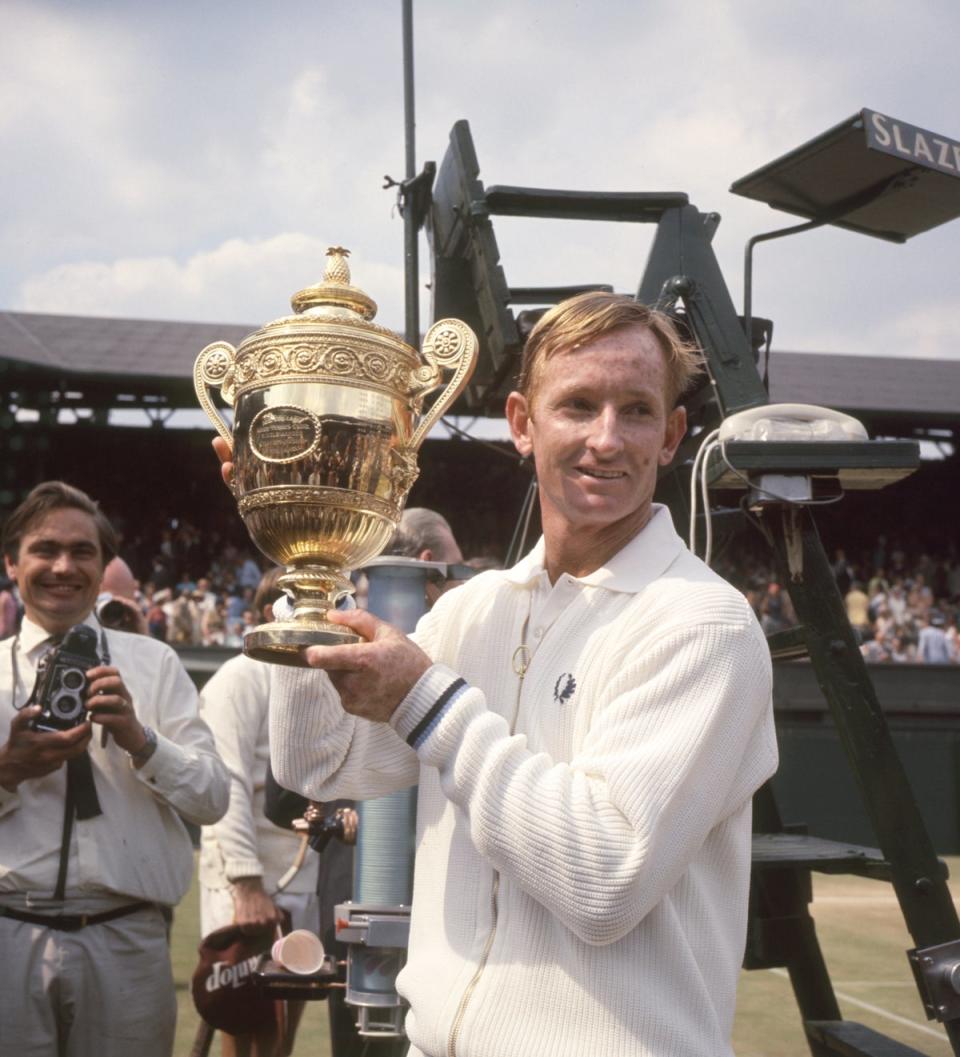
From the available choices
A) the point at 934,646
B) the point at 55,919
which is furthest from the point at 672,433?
the point at 934,646

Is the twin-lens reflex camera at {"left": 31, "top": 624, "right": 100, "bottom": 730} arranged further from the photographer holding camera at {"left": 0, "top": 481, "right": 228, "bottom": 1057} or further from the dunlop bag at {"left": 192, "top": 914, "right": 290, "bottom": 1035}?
the dunlop bag at {"left": 192, "top": 914, "right": 290, "bottom": 1035}

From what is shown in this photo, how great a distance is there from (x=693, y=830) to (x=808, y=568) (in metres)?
1.43

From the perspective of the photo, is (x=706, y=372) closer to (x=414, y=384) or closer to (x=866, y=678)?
(x=866, y=678)

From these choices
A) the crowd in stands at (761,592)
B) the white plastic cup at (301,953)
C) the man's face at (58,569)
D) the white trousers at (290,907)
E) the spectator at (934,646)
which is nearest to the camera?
the white plastic cup at (301,953)

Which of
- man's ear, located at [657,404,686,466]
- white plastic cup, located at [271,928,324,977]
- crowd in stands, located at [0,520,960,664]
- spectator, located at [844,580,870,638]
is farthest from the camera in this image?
spectator, located at [844,580,870,638]

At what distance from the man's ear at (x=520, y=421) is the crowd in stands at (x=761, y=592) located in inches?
402

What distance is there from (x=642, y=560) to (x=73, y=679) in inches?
62.5

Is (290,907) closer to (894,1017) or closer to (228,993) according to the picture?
A: (228,993)

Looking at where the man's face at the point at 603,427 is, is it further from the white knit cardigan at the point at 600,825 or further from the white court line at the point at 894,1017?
the white court line at the point at 894,1017

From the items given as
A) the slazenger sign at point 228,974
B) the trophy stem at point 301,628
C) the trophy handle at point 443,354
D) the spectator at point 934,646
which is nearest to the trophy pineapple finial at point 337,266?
the trophy handle at point 443,354

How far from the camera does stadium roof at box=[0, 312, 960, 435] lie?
16734 mm

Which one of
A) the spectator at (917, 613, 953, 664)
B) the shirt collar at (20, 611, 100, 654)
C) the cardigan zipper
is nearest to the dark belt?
the shirt collar at (20, 611, 100, 654)

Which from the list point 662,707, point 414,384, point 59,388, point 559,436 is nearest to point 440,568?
point 414,384

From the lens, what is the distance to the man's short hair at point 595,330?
1.64 meters
